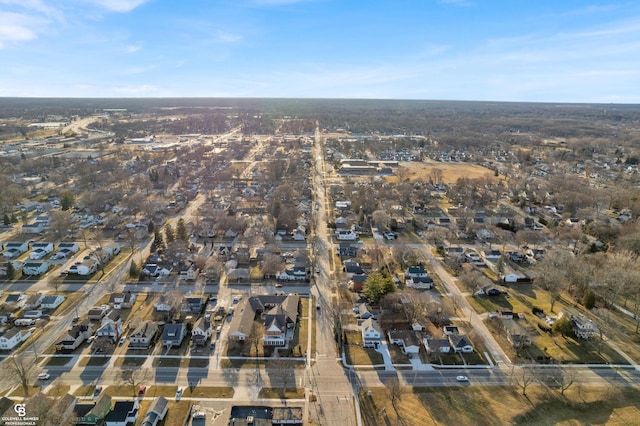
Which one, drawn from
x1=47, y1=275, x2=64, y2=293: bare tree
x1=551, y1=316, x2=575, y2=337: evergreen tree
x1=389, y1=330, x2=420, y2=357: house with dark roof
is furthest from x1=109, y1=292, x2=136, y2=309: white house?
x1=551, y1=316, x2=575, y2=337: evergreen tree

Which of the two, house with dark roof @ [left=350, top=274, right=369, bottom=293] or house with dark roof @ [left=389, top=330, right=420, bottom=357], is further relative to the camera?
house with dark roof @ [left=350, top=274, right=369, bottom=293]

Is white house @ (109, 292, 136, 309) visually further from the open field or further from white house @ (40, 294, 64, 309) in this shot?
the open field

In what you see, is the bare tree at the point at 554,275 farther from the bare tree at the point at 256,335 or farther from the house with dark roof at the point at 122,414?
the house with dark roof at the point at 122,414

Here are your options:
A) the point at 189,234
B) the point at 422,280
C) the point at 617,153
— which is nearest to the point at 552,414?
the point at 422,280

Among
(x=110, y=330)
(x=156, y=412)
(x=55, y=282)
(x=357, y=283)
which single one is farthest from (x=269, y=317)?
(x=55, y=282)

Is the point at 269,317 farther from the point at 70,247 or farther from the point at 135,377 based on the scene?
the point at 70,247

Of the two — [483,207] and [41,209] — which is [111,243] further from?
[483,207]
